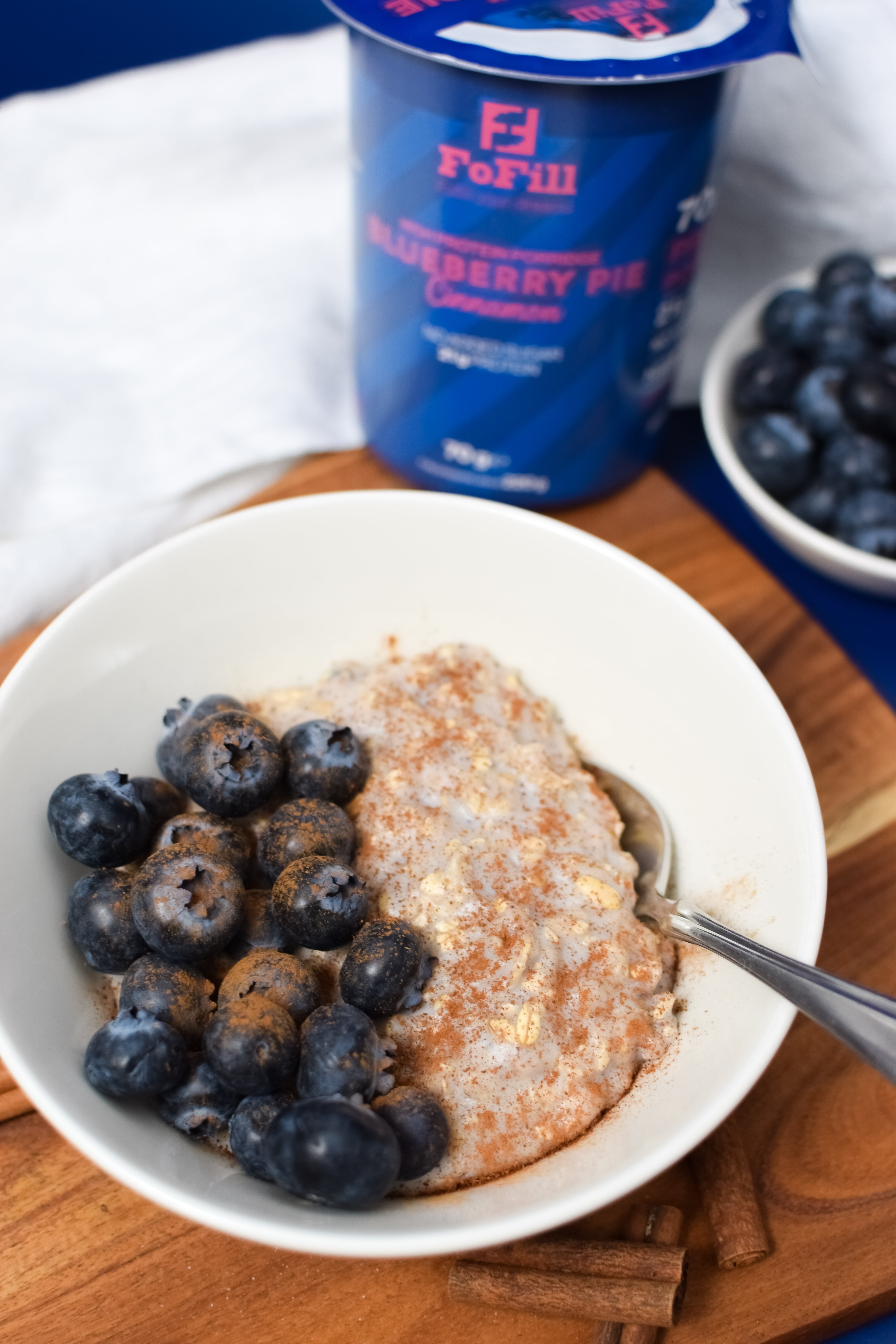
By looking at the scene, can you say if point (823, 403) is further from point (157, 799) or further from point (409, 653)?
point (157, 799)

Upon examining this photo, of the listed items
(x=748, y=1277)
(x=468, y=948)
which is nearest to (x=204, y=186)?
(x=468, y=948)

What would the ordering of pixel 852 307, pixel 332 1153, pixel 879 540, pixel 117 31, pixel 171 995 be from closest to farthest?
pixel 332 1153 < pixel 171 995 < pixel 879 540 < pixel 852 307 < pixel 117 31

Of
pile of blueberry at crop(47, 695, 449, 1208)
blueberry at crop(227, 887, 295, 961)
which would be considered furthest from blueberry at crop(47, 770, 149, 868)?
blueberry at crop(227, 887, 295, 961)

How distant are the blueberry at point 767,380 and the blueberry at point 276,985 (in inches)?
34.3

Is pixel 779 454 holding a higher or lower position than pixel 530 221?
lower

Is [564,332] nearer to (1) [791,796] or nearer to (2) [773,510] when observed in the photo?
(2) [773,510]

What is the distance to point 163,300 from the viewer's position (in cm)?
149

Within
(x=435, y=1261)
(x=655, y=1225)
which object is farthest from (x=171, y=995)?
(x=655, y=1225)

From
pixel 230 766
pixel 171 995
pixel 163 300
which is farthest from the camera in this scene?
pixel 163 300

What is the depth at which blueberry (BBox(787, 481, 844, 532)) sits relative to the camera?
1.22 meters

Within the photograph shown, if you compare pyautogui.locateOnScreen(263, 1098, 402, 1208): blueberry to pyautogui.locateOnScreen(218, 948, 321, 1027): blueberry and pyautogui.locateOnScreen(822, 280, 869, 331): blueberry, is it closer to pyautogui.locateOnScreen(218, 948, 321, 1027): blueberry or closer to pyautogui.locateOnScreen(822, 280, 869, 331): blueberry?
pyautogui.locateOnScreen(218, 948, 321, 1027): blueberry

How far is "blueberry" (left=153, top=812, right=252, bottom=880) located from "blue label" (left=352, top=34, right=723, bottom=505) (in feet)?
1.72

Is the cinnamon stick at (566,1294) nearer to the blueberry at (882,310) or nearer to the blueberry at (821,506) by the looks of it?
the blueberry at (821,506)

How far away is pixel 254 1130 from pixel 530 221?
0.79 m
